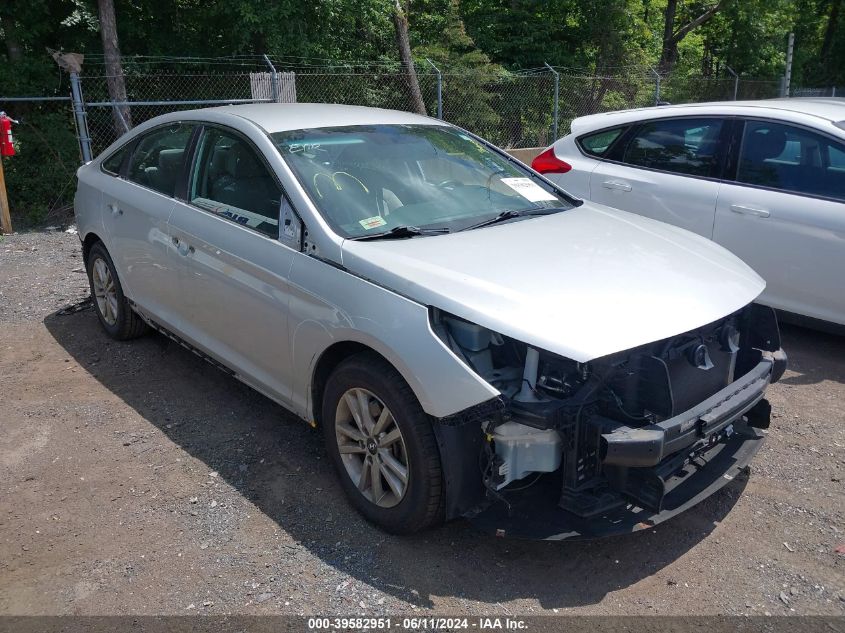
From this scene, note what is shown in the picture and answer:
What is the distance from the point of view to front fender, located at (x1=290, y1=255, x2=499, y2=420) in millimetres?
2828

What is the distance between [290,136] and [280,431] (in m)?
1.65

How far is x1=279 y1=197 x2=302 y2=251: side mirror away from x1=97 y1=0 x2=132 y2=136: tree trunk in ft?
28.7

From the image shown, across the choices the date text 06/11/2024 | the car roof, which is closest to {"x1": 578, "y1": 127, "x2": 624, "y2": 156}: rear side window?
the car roof

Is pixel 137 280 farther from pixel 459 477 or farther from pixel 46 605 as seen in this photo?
pixel 459 477

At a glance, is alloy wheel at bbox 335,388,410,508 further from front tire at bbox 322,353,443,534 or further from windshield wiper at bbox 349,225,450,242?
windshield wiper at bbox 349,225,450,242

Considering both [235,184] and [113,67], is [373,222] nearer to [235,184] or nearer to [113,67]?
[235,184]

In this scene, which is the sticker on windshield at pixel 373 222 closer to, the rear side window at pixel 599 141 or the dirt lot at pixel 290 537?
the dirt lot at pixel 290 537

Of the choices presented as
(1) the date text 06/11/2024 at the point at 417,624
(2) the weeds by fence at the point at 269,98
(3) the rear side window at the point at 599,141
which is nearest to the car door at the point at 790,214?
(3) the rear side window at the point at 599,141

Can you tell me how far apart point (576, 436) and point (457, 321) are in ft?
2.11

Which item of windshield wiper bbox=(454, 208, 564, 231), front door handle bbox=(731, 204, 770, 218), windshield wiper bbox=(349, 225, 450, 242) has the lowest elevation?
front door handle bbox=(731, 204, 770, 218)

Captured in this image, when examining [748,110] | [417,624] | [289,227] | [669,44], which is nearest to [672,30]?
[669,44]

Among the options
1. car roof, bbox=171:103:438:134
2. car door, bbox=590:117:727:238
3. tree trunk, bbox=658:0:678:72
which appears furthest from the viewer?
tree trunk, bbox=658:0:678:72

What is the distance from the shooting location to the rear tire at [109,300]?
5383 mm

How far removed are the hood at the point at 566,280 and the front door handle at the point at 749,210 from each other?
171 cm
